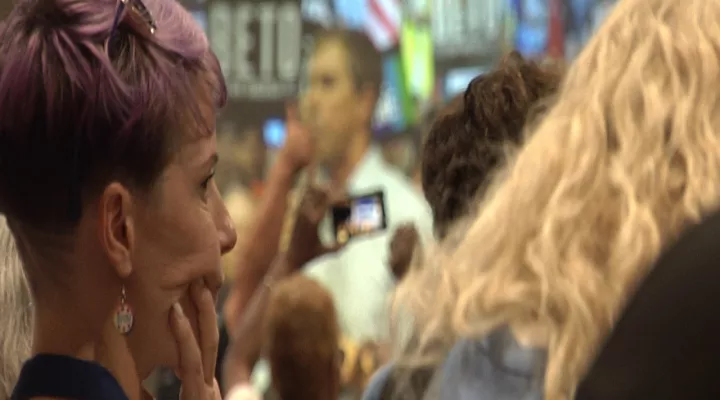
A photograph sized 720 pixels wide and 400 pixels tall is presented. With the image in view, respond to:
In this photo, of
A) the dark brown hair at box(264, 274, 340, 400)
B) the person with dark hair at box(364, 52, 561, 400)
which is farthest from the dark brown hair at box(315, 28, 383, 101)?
the person with dark hair at box(364, 52, 561, 400)

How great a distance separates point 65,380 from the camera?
99cm

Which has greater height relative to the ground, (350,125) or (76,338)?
(76,338)

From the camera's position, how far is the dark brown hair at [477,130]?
1518mm

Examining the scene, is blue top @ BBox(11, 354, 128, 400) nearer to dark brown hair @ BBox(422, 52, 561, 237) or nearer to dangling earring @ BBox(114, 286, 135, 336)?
dangling earring @ BBox(114, 286, 135, 336)

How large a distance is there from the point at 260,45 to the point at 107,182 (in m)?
4.02

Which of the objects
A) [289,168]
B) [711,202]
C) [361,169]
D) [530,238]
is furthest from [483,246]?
[361,169]

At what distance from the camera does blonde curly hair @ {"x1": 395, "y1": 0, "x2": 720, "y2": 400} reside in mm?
945

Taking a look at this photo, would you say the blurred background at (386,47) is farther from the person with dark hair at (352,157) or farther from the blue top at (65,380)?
the blue top at (65,380)

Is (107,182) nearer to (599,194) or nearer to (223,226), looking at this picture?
(223,226)

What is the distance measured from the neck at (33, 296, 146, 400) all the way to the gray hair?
0.37 metres

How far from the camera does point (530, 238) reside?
102cm

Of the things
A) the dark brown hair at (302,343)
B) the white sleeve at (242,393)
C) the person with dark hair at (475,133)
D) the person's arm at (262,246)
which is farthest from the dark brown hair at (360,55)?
the person with dark hair at (475,133)

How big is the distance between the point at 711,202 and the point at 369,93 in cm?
401

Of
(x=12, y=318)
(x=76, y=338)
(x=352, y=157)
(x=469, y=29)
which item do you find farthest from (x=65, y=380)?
(x=469, y=29)
